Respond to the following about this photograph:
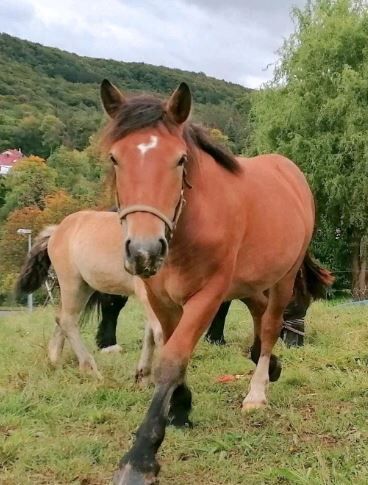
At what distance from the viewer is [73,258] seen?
6.02 m

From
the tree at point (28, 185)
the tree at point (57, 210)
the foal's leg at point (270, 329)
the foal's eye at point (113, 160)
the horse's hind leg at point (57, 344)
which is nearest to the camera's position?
the foal's eye at point (113, 160)

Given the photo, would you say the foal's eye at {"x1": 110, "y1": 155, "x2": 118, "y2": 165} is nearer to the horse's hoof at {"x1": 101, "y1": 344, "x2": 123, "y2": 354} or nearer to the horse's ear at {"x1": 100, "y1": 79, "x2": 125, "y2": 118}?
the horse's ear at {"x1": 100, "y1": 79, "x2": 125, "y2": 118}

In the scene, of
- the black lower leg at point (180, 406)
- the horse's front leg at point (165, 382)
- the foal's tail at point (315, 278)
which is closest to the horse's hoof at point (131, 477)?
the horse's front leg at point (165, 382)

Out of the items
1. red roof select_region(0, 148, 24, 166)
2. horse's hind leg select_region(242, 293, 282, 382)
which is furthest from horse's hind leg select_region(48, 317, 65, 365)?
red roof select_region(0, 148, 24, 166)

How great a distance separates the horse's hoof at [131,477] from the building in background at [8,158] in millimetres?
91976

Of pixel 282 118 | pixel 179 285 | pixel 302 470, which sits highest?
pixel 282 118

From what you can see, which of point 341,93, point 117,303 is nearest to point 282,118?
point 341,93

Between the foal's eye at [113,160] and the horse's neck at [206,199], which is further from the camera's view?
the horse's neck at [206,199]

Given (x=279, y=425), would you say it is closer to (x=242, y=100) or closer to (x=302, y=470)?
(x=302, y=470)

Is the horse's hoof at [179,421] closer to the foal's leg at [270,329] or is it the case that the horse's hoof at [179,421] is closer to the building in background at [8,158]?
the foal's leg at [270,329]

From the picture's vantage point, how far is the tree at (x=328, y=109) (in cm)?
2162

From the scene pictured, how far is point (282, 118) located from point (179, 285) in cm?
2067

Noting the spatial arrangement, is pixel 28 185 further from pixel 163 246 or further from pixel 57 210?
pixel 163 246

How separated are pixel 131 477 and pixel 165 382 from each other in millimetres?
526
